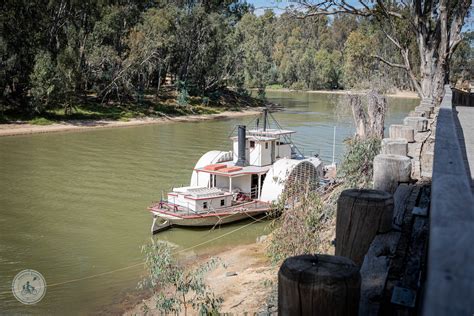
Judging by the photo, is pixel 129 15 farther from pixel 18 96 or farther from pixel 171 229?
pixel 171 229

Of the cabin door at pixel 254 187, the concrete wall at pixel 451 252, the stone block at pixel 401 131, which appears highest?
the concrete wall at pixel 451 252

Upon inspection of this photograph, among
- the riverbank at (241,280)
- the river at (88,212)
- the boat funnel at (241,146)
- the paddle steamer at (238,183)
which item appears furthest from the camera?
the boat funnel at (241,146)

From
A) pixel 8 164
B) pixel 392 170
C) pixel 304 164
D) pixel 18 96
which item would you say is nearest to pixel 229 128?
pixel 18 96

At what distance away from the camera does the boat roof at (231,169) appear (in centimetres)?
1892

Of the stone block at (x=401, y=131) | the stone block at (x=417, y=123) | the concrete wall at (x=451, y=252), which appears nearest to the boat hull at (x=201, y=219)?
the stone block at (x=417, y=123)

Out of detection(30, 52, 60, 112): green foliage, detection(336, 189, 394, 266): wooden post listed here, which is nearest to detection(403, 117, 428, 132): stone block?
detection(336, 189, 394, 266): wooden post

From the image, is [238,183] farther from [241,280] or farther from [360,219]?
[360,219]

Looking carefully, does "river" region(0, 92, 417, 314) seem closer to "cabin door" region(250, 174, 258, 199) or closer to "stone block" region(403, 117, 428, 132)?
"cabin door" region(250, 174, 258, 199)

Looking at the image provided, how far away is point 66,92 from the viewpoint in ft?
137

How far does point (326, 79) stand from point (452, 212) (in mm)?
104387

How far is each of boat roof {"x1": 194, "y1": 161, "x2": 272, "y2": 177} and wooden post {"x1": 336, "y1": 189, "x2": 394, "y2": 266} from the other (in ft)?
52.0

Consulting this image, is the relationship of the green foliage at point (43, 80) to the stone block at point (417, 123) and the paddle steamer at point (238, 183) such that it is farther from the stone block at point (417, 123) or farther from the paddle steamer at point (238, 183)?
the stone block at point (417, 123)

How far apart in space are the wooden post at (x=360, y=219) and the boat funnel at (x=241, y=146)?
17.1 meters

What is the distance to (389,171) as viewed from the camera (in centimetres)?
446
